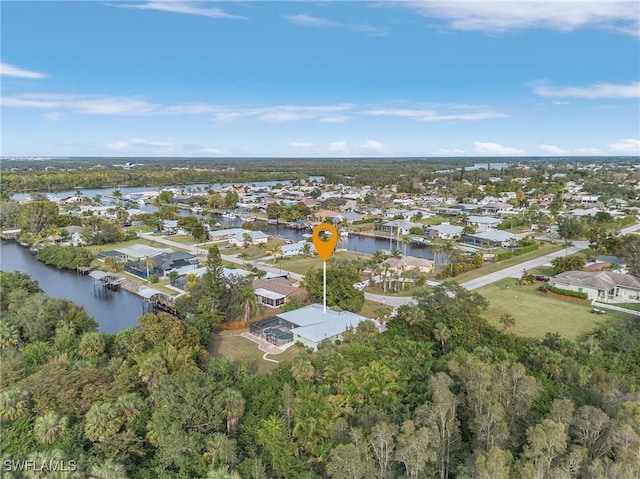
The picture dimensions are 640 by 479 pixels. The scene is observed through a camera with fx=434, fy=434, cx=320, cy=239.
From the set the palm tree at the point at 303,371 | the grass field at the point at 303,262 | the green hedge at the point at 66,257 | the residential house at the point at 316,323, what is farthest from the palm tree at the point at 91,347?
the green hedge at the point at 66,257

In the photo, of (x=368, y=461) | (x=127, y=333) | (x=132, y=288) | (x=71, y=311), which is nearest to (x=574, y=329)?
(x=368, y=461)

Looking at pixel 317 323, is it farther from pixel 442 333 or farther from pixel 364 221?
pixel 364 221

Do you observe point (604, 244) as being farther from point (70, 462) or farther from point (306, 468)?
point (70, 462)

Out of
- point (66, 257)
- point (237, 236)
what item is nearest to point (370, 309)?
point (237, 236)

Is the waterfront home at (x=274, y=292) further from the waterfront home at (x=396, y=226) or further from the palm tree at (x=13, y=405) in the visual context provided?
the waterfront home at (x=396, y=226)

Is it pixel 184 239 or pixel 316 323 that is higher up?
pixel 184 239
